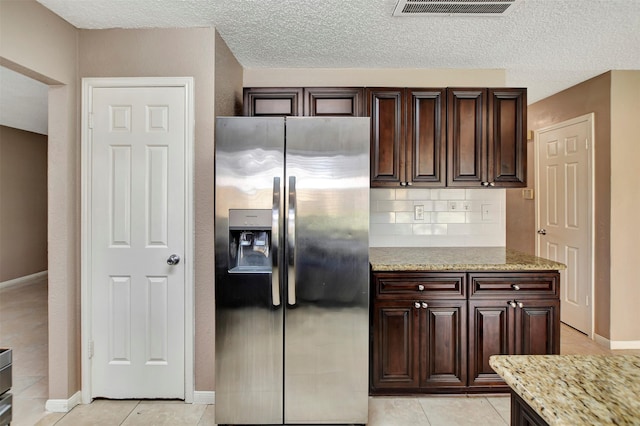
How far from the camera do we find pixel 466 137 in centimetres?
276

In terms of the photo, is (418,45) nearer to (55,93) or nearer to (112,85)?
(112,85)

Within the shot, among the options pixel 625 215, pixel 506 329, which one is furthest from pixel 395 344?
pixel 625 215

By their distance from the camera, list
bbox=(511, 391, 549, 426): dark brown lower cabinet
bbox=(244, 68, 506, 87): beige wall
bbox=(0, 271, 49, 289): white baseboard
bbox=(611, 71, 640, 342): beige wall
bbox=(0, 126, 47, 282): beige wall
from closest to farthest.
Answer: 1. bbox=(511, 391, 549, 426): dark brown lower cabinet
2. bbox=(244, 68, 506, 87): beige wall
3. bbox=(611, 71, 640, 342): beige wall
4. bbox=(0, 271, 49, 289): white baseboard
5. bbox=(0, 126, 47, 282): beige wall

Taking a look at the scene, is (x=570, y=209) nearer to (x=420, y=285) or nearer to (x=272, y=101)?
(x=420, y=285)

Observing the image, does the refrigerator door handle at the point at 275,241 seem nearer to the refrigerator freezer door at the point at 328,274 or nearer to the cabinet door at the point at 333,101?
the refrigerator freezer door at the point at 328,274

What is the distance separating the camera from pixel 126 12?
7.01ft

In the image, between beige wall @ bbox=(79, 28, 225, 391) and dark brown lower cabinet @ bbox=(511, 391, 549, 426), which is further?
beige wall @ bbox=(79, 28, 225, 391)

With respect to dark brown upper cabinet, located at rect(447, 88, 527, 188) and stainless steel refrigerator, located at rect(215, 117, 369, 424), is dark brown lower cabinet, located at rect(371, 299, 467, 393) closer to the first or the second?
stainless steel refrigerator, located at rect(215, 117, 369, 424)

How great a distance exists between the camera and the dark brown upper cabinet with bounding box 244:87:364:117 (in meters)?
2.72

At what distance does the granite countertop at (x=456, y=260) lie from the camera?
93.4 inches

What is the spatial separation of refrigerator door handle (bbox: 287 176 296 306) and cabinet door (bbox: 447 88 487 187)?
1.41 metres

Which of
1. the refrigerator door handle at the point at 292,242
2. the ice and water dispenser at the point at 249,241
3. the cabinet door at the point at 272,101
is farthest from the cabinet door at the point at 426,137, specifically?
the ice and water dispenser at the point at 249,241

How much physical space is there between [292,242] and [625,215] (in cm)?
319

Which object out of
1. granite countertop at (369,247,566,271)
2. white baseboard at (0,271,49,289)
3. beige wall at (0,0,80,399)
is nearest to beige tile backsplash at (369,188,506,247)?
granite countertop at (369,247,566,271)
